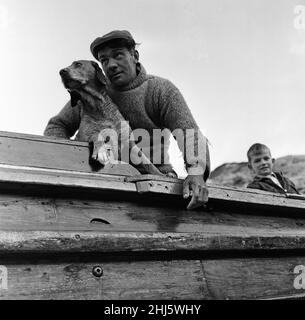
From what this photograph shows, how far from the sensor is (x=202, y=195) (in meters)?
3.03

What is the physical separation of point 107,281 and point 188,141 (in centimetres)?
128

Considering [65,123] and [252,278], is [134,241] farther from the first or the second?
[65,123]

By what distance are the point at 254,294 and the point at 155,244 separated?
742 mm

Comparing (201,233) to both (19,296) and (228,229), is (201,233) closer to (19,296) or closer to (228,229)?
(228,229)

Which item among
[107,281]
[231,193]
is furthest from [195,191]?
[107,281]

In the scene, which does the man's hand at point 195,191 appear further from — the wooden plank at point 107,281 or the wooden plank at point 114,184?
the wooden plank at point 107,281

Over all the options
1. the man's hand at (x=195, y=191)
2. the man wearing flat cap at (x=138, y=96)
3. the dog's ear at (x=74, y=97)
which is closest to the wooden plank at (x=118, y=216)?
the man's hand at (x=195, y=191)

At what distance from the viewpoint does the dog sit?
3.40 meters

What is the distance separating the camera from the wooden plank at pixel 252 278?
2.89 metres

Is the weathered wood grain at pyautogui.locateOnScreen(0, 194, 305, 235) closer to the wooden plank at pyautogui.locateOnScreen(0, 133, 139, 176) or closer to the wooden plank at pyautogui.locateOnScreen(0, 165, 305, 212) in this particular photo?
the wooden plank at pyautogui.locateOnScreen(0, 165, 305, 212)

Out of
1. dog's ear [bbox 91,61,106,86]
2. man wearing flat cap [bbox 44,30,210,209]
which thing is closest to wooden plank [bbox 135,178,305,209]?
man wearing flat cap [bbox 44,30,210,209]

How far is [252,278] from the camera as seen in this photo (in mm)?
3039

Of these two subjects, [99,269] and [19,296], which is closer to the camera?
[19,296]
